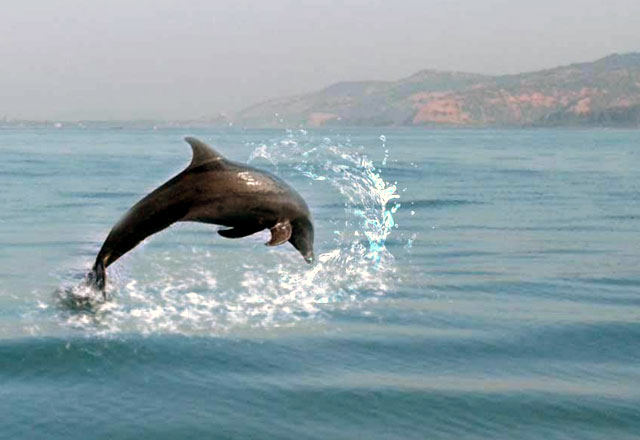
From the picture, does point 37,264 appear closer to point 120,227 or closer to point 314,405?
point 120,227

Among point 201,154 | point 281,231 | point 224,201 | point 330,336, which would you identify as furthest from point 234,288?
point 201,154

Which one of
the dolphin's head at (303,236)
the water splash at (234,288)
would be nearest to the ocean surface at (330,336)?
the water splash at (234,288)

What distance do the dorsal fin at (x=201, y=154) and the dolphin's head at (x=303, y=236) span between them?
4.17 ft

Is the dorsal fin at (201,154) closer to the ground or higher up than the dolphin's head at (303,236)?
higher up

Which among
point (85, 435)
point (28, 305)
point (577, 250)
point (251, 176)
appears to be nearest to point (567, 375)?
point (251, 176)

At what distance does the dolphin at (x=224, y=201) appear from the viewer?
1191 centimetres

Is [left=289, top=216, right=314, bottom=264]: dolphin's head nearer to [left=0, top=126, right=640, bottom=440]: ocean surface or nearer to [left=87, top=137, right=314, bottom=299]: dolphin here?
[left=87, top=137, right=314, bottom=299]: dolphin

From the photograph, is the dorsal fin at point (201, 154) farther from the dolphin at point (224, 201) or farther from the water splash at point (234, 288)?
the water splash at point (234, 288)

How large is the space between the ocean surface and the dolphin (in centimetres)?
155

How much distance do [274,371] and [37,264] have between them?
30.8ft

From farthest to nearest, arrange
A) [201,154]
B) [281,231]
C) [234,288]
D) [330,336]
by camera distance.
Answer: [234,288], [330,336], [281,231], [201,154]

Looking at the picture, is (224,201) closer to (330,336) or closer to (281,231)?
(281,231)

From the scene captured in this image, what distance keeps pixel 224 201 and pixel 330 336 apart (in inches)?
102

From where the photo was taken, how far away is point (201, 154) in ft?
39.0
